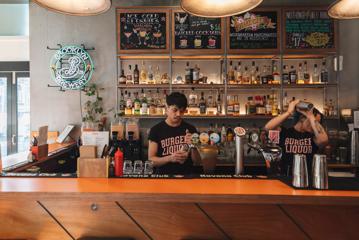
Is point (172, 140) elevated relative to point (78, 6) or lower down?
lower down

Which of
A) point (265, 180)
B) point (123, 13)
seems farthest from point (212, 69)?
point (265, 180)

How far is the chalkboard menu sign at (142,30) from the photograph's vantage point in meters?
3.83

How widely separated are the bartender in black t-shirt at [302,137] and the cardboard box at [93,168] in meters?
1.48

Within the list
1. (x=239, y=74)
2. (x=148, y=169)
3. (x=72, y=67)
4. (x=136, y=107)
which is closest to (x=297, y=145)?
(x=148, y=169)

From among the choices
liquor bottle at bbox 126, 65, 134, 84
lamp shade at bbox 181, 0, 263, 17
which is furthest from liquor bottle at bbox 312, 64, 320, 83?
lamp shade at bbox 181, 0, 263, 17

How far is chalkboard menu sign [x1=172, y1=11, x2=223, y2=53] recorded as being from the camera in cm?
383

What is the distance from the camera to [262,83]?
3768 mm

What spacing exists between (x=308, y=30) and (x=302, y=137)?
1.94 metres

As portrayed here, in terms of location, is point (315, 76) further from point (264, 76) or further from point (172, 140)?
point (172, 140)

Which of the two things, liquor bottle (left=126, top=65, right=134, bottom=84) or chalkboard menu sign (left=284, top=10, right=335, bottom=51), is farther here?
liquor bottle (left=126, top=65, right=134, bottom=84)

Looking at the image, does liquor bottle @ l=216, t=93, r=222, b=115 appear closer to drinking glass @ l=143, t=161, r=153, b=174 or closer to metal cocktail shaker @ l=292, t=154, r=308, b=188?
drinking glass @ l=143, t=161, r=153, b=174

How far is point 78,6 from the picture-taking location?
70.9 inches

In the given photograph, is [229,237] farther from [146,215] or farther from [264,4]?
[264,4]

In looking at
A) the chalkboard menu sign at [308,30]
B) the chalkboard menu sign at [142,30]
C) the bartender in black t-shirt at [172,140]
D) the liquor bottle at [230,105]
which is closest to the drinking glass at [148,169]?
the bartender in black t-shirt at [172,140]
